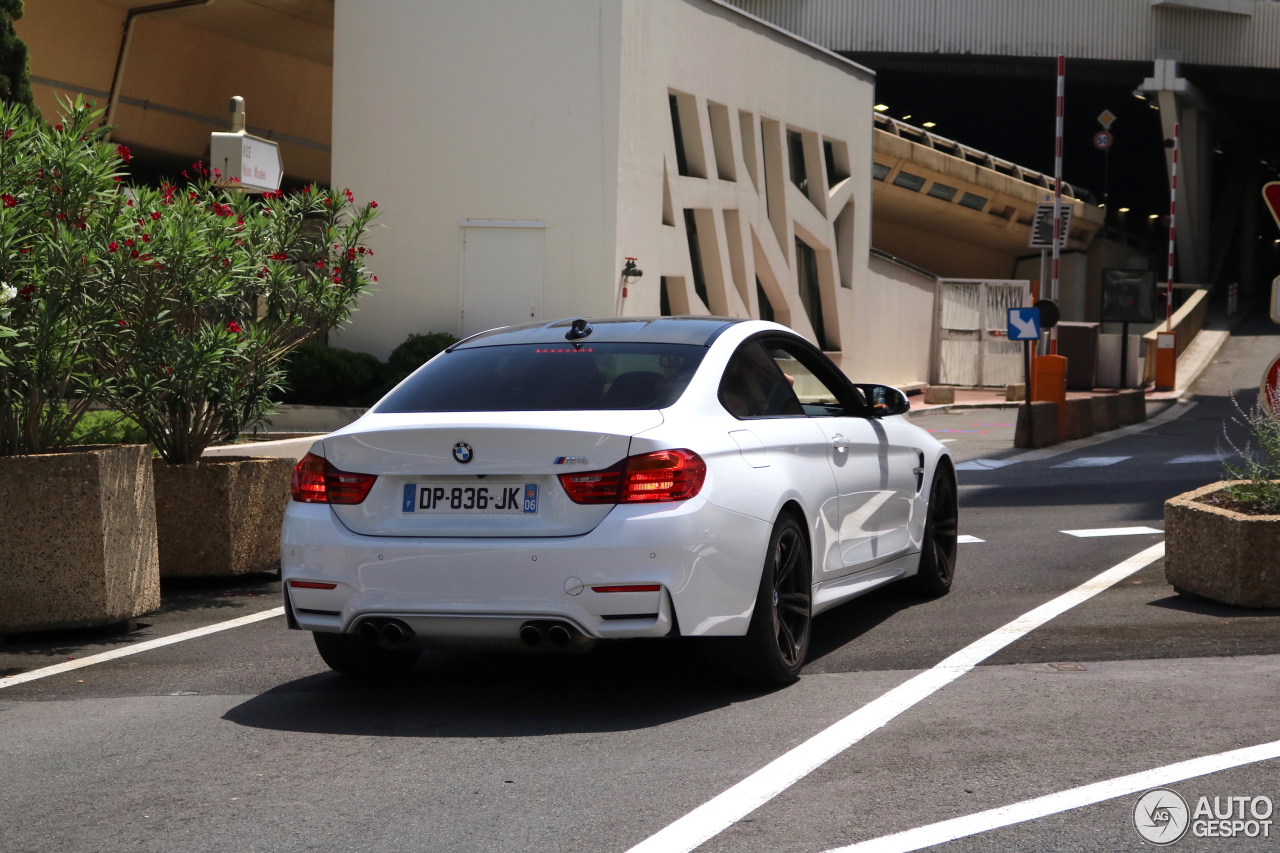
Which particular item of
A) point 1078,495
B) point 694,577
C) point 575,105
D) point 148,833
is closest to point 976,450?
point 1078,495

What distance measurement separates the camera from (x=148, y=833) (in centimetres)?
409

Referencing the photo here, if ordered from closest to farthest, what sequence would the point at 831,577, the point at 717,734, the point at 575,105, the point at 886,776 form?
the point at 886,776, the point at 717,734, the point at 831,577, the point at 575,105

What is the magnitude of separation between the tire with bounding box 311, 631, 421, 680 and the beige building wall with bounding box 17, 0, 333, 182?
18610 mm

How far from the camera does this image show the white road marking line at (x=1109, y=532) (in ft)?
35.4

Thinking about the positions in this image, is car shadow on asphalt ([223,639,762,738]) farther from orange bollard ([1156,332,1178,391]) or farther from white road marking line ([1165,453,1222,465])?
orange bollard ([1156,332,1178,391])

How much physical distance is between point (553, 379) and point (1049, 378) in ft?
57.2

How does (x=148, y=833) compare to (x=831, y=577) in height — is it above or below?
below

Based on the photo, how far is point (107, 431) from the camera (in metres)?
9.41

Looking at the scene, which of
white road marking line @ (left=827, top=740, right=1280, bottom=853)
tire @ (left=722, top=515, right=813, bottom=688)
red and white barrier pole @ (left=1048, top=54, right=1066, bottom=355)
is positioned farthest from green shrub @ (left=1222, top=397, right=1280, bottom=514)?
red and white barrier pole @ (left=1048, top=54, right=1066, bottom=355)

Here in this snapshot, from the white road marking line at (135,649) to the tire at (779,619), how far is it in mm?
3061

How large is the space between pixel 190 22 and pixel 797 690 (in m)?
22.6

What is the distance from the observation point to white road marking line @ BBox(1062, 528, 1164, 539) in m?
10.8

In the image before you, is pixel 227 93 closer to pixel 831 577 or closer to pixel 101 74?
pixel 101 74

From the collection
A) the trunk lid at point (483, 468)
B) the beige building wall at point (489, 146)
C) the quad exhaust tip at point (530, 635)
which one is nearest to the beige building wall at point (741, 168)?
the beige building wall at point (489, 146)
